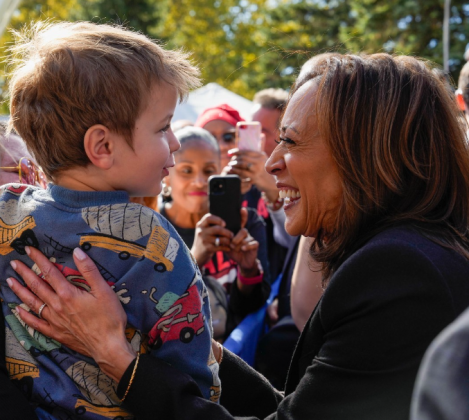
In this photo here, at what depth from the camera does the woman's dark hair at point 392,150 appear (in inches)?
66.1

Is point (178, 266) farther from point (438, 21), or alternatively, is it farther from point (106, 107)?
point (438, 21)

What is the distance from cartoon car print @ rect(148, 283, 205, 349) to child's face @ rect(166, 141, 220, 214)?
2319 millimetres

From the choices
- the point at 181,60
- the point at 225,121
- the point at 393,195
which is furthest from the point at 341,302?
the point at 225,121

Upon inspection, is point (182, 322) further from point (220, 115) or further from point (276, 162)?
point (220, 115)

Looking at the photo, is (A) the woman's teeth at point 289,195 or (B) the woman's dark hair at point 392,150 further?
(A) the woman's teeth at point 289,195

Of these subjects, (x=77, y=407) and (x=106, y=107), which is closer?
(x=77, y=407)

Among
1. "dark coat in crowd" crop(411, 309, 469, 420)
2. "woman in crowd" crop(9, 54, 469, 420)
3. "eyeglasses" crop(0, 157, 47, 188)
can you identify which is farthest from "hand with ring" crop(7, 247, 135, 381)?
"dark coat in crowd" crop(411, 309, 469, 420)

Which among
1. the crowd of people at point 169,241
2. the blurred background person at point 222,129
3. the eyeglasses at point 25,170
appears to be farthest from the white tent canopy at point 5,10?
the blurred background person at point 222,129

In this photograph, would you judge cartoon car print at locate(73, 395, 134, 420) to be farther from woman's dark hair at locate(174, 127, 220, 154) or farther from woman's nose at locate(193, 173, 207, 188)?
woman's dark hair at locate(174, 127, 220, 154)

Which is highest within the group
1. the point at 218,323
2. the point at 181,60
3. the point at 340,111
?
the point at 181,60

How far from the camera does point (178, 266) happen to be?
1.61 metres

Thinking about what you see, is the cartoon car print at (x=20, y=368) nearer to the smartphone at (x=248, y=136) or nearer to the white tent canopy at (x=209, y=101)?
the smartphone at (x=248, y=136)

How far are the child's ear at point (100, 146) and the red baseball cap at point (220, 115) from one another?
3.48 meters

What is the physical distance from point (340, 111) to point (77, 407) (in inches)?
45.9
